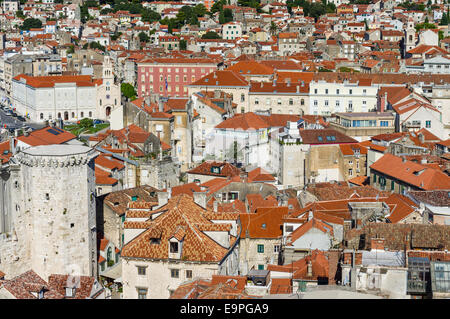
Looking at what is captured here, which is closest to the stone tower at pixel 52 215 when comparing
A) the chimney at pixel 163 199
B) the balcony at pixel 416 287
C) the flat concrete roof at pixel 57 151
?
the flat concrete roof at pixel 57 151

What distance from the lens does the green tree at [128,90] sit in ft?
365

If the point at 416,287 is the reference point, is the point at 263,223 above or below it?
below

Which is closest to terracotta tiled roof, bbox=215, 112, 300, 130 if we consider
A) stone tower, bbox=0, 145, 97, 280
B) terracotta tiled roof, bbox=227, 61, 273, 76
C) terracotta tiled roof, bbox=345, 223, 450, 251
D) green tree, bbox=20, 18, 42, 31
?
terracotta tiled roof, bbox=227, 61, 273, 76

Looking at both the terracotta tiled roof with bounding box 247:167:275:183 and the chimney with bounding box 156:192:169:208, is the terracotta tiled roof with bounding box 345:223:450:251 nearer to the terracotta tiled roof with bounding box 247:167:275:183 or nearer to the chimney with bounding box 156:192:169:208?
the chimney with bounding box 156:192:169:208

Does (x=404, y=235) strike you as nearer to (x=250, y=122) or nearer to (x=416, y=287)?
(x=416, y=287)

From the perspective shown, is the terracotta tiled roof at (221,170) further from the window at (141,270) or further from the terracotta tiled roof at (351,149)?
the window at (141,270)

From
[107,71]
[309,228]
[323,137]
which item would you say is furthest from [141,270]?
[107,71]

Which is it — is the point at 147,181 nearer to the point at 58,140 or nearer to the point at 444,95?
the point at 58,140

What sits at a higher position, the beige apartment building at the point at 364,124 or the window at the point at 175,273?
the window at the point at 175,273

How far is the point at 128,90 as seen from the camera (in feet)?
368

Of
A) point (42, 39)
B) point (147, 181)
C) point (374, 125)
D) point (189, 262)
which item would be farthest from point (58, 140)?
point (42, 39)

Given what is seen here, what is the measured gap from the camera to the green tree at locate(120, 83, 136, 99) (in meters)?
111

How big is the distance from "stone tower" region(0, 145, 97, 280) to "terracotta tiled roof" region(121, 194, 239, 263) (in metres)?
4.35

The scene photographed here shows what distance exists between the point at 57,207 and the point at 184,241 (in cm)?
666
